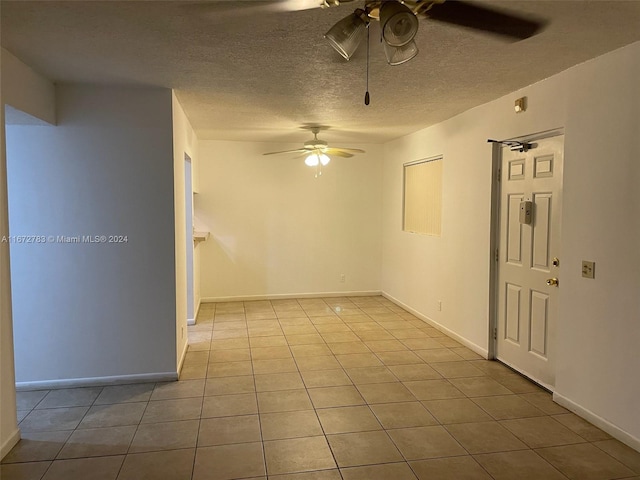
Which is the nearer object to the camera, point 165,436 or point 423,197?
point 165,436

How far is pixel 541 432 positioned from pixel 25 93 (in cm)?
391

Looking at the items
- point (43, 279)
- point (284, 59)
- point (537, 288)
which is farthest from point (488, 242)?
point (43, 279)

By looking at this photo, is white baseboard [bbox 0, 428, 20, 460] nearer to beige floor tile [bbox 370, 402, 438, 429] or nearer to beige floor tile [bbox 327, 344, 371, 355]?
beige floor tile [bbox 370, 402, 438, 429]

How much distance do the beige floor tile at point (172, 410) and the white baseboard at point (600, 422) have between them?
253 cm

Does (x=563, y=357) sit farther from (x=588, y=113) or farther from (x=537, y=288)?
(x=588, y=113)

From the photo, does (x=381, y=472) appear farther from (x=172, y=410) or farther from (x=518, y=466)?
(x=172, y=410)

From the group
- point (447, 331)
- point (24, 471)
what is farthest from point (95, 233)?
point (447, 331)

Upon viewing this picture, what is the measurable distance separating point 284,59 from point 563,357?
2727mm

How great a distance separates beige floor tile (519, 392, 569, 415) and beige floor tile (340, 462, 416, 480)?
1.29m

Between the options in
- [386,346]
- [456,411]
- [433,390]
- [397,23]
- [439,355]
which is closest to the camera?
[397,23]

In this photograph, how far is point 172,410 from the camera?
126 inches

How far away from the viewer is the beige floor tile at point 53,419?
2.93m

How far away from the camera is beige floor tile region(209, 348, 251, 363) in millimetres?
4207

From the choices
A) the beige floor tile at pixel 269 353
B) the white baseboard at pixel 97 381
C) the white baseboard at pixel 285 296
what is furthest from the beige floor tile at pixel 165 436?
the white baseboard at pixel 285 296
